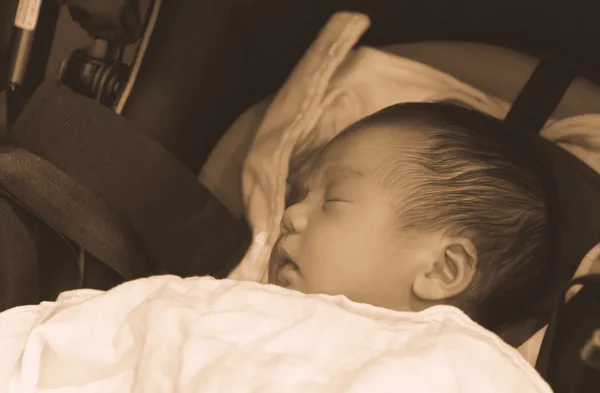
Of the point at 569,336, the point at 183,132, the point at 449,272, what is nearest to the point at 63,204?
the point at 183,132

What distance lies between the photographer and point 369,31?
104 cm

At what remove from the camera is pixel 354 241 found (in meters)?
0.84

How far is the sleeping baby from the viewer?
823 mm

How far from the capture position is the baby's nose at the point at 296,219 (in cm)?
88

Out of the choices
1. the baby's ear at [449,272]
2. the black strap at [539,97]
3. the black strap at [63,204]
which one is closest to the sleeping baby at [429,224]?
the baby's ear at [449,272]

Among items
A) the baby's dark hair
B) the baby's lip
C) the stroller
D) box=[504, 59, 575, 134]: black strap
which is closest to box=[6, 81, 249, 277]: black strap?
the stroller

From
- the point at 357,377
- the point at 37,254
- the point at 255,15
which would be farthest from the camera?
the point at 255,15

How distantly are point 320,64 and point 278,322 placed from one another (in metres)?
0.43

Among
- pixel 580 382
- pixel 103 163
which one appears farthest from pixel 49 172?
pixel 580 382

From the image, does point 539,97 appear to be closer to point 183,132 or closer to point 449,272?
point 449,272

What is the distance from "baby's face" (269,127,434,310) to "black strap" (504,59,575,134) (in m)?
0.23

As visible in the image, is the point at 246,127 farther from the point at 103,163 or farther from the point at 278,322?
the point at 278,322

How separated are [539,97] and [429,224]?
0.93ft

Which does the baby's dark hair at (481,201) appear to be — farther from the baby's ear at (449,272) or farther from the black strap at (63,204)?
the black strap at (63,204)
